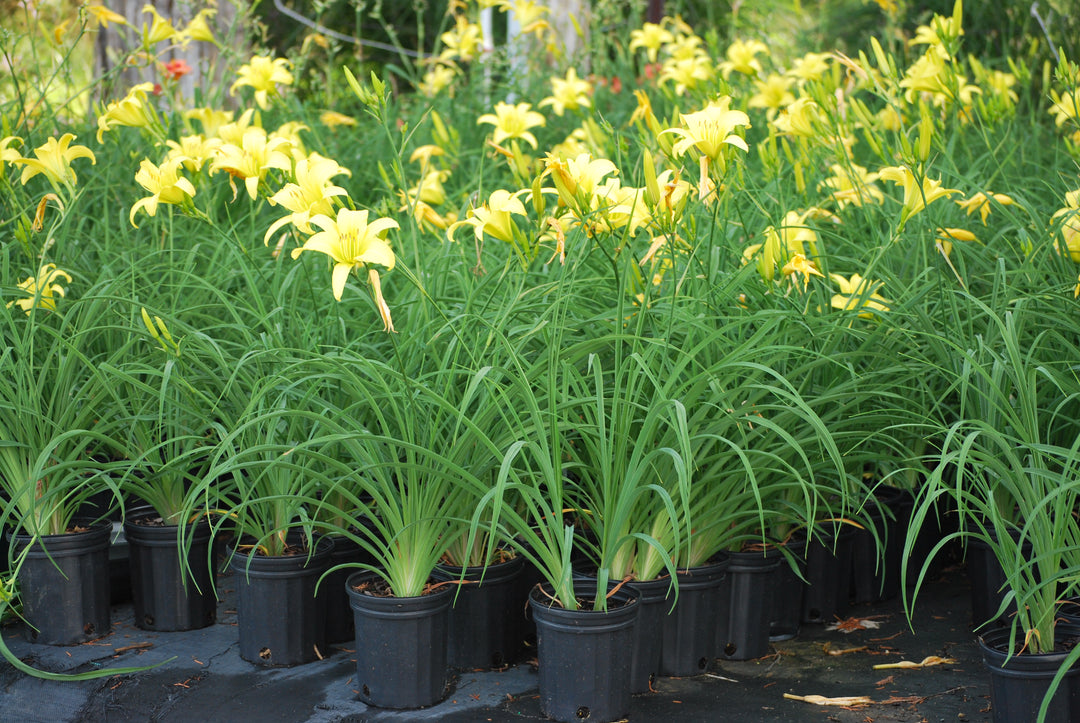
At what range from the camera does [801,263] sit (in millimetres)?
2029

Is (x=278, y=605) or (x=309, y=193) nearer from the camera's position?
(x=309, y=193)

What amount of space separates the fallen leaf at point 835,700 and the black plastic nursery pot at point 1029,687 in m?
0.27

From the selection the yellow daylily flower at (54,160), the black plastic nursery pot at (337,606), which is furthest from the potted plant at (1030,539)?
the yellow daylily flower at (54,160)

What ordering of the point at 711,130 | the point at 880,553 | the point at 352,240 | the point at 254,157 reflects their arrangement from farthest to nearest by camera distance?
the point at 880,553 < the point at 254,157 < the point at 711,130 < the point at 352,240

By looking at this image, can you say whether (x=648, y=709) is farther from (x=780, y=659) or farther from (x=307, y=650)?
(x=307, y=650)

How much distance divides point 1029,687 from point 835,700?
1.24ft

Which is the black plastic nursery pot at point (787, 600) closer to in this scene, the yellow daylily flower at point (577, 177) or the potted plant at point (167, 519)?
the yellow daylily flower at point (577, 177)

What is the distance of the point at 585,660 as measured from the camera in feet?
5.74

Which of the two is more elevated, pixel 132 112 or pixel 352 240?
pixel 132 112

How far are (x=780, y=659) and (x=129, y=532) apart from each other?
149 centimetres

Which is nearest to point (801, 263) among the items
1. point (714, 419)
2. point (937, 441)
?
point (714, 419)

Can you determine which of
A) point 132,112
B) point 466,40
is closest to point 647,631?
point 132,112

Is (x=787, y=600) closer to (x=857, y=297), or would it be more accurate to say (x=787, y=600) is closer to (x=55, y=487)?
(x=857, y=297)

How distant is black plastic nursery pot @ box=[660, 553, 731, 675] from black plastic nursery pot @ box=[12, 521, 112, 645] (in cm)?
127
